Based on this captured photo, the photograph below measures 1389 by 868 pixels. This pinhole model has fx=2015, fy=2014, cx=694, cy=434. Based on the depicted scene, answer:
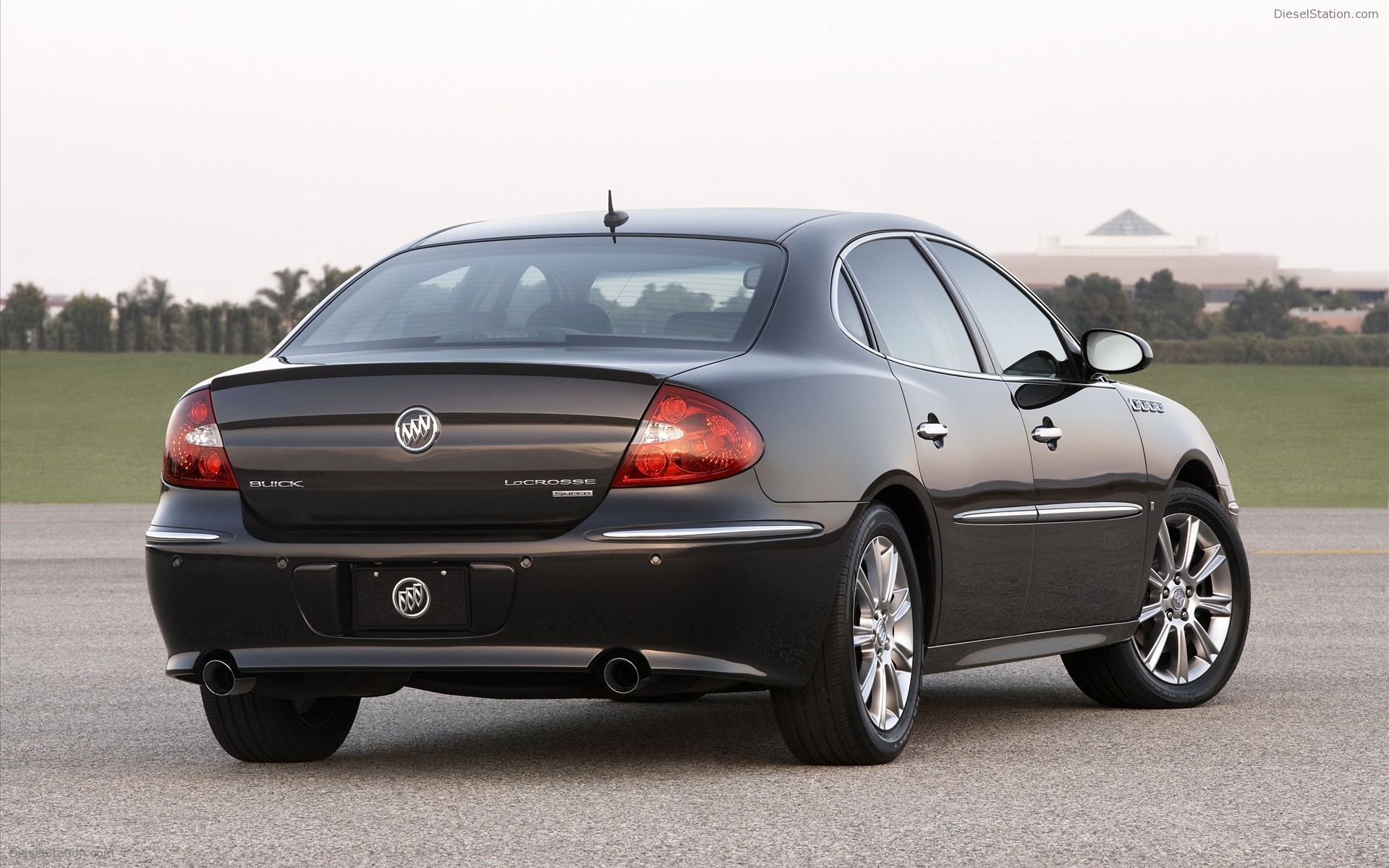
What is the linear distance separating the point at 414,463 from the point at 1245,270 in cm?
16264

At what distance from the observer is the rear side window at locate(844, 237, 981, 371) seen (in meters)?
6.31

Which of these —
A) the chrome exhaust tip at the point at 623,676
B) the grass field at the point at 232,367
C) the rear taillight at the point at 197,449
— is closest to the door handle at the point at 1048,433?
the chrome exhaust tip at the point at 623,676

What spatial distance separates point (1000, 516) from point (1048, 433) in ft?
1.68

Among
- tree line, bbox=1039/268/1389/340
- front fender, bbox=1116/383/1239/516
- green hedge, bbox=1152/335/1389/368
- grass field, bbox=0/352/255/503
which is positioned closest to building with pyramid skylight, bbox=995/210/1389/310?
tree line, bbox=1039/268/1389/340

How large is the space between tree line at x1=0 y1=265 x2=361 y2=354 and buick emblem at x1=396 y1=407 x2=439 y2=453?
58303 millimetres

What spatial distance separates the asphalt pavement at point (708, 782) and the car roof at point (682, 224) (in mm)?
1627

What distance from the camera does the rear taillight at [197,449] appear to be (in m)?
5.58

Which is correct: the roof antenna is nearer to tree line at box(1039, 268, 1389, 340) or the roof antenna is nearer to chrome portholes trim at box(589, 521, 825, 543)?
chrome portholes trim at box(589, 521, 825, 543)

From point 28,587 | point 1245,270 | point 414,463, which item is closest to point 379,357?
point 414,463

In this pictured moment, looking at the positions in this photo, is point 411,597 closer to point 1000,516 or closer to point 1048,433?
point 1000,516

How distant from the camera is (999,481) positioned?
642cm

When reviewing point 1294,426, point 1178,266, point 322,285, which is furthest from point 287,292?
point 1178,266

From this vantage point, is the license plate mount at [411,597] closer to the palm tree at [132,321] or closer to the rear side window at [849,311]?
the rear side window at [849,311]

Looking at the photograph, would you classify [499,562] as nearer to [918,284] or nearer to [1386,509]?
[918,284]
